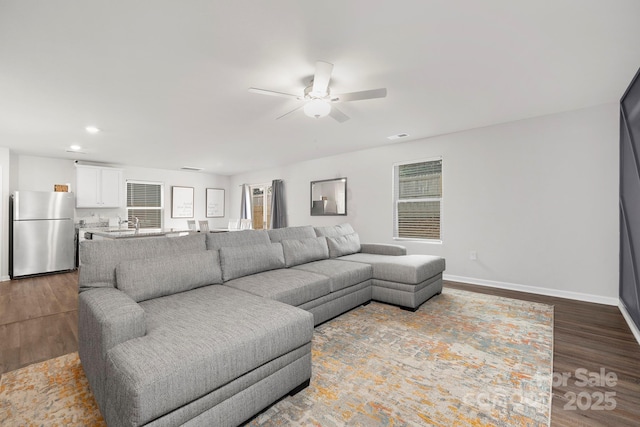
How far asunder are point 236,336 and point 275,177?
6.64 meters

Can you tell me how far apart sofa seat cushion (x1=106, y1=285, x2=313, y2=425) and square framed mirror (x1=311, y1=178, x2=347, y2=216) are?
14.1 feet

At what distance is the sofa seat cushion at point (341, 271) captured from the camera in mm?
2951

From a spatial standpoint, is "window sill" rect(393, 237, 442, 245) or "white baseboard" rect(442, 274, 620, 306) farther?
"window sill" rect(393, 237, 442, 245)

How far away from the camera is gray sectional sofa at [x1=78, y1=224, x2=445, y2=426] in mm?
1218

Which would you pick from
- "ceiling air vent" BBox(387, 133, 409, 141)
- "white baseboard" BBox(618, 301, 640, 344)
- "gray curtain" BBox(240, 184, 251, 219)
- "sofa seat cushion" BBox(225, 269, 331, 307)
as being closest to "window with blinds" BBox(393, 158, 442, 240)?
"ceiling air vent" BBox(387, 133, 409, 141)

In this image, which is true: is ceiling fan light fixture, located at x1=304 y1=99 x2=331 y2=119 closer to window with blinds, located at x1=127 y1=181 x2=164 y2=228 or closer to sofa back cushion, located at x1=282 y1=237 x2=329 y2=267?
sofa back cushion, located at x1=282 y1=237 x2=329 y2=267

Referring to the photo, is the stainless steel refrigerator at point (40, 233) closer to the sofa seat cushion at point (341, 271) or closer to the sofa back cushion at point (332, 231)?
the sofa back cushion at point (332, 231)

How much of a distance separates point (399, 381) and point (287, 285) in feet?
3.75

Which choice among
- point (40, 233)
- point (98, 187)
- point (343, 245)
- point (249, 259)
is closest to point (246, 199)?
point (98, 187)

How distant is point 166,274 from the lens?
2205mm

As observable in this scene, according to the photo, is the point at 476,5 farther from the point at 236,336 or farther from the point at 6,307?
the point at 6,307

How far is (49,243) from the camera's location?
18.3 ft

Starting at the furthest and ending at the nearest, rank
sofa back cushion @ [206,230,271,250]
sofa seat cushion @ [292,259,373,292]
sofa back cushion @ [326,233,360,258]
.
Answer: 1. sofa back cushion @ [326,233,360,258]
2. sofa seat cushion @ [292,259,373,292]
3. sofa back cushion @ [206,230,271,250]

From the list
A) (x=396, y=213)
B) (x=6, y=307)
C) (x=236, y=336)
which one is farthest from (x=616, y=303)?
(x=6, y=307)
